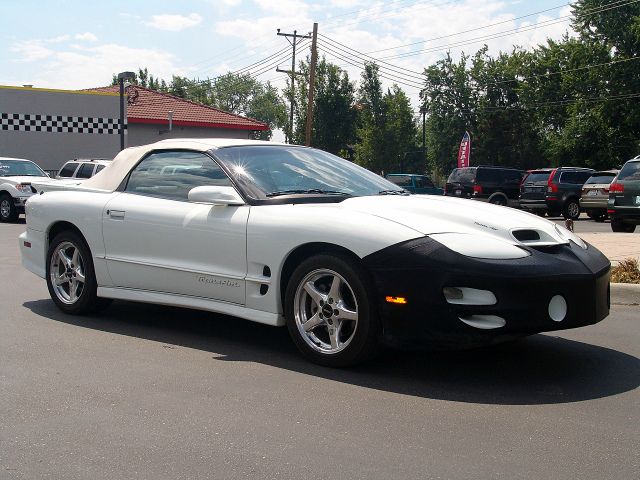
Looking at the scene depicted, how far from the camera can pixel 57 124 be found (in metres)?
30.2

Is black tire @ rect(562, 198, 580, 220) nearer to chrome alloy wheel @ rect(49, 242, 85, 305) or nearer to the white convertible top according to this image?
the white convertible top

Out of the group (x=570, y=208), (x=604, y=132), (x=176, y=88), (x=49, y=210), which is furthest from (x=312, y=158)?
(x=176, y=88)

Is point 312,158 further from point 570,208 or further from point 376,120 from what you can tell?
point 376,120

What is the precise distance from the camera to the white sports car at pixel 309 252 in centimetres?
448

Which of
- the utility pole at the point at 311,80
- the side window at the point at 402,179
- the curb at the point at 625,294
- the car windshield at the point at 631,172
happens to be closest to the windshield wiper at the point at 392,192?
the curb at the point at 625,294

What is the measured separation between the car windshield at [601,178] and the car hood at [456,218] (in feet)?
65.0

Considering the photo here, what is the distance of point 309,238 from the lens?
4.93 metres

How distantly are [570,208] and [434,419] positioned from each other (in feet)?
78.0

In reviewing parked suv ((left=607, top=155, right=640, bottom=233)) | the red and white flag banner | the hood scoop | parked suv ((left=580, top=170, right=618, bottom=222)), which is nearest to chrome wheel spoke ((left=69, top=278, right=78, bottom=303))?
the hood scoop

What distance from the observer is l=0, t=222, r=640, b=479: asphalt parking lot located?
3.44 m

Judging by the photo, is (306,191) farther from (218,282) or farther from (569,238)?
(569,238)

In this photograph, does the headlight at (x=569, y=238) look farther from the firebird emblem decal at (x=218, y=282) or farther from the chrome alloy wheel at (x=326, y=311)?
the firebird emblem decal at (x=218, y=282)

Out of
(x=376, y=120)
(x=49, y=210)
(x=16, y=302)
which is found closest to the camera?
(x=49, y=210)

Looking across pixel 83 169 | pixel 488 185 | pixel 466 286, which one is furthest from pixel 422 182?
pixel 466 286
